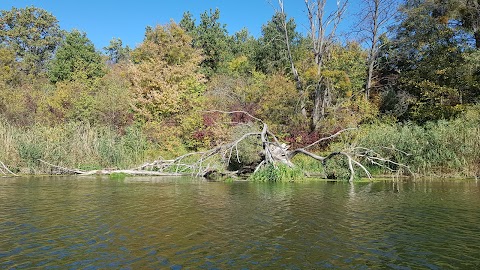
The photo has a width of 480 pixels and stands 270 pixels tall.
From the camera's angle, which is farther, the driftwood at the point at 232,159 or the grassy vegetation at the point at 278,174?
the driftwood at the point at 232,159

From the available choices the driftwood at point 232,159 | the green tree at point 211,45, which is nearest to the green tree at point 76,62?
the green tree at point 211,45

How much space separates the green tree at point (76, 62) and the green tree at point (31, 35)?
11.7 meters

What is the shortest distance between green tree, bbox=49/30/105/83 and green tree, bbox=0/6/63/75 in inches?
459

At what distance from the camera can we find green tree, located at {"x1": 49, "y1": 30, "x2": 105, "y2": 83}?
4400 centimetres

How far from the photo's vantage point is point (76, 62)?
145 ft

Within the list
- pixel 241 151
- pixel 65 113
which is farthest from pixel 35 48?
pixel 241 151

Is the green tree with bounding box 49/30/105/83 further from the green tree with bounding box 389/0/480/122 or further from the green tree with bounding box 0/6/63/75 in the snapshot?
the green tree with bounding box 389/0/480/122

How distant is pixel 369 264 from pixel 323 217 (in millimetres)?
3692

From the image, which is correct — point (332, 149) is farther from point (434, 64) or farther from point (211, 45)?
point (211, 45)

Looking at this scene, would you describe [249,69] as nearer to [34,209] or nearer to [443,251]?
[34,209]

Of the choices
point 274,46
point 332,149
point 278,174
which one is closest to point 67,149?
point 278,174

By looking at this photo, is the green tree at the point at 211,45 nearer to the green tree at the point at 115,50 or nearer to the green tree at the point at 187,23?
the green tree at the point at 187,23

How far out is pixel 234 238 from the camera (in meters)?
8.30

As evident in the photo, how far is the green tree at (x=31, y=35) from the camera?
5638cm
